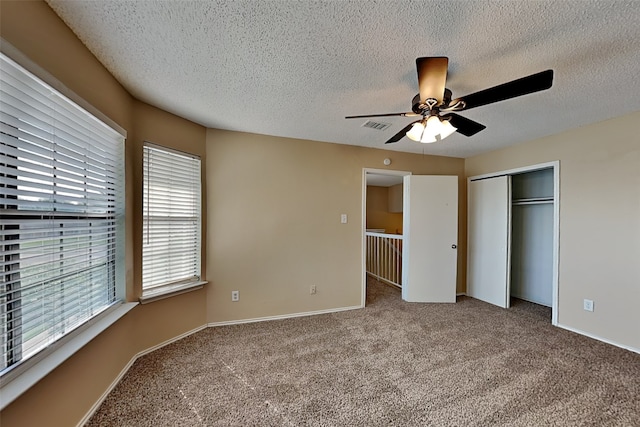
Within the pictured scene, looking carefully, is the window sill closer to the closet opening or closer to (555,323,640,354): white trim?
(555,323,640,354): white trim

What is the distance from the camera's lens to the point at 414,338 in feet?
8.46

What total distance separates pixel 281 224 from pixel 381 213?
4621mm

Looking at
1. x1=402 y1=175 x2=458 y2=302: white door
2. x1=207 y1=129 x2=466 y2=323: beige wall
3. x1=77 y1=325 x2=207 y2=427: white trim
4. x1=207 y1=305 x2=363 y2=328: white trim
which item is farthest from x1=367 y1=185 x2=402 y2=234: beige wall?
x1=77 y1=325 x2=207 y2=427: white trim

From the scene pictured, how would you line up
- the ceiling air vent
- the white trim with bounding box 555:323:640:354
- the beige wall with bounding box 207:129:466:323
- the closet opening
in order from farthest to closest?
the closet opening → the beige wall with bounding box 207:129:466:323 → the ceiling air vent → the white trim with bounding box 555:323:640:354

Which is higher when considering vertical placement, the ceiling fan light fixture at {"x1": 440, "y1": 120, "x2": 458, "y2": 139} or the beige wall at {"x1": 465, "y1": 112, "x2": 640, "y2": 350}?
the ceiling fan light fixture at {"x1": 440, "y1": 120, "x2": 458, "y2": 139}

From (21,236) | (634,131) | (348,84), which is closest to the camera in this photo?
(21,236)

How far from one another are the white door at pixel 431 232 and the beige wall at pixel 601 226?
116 centimetres

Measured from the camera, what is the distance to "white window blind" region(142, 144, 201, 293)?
2.29m

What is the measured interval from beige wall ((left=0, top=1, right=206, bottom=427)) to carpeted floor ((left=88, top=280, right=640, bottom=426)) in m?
0.18

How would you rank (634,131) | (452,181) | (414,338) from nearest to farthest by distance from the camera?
(634,131) < (414,338) < (452,181)

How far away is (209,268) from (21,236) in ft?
5.66

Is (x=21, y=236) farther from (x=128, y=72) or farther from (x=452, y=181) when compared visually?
(x=452, y=181)

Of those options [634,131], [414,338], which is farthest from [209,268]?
[634,131]

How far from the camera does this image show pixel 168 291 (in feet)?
7.85
